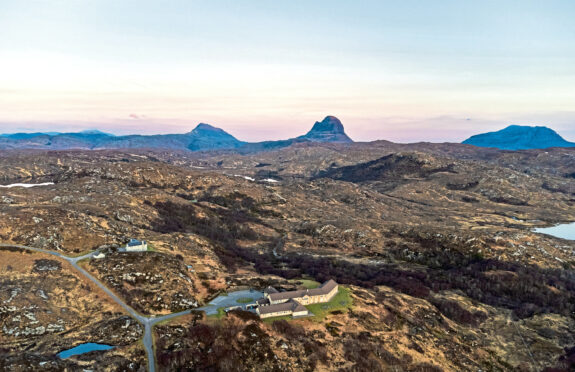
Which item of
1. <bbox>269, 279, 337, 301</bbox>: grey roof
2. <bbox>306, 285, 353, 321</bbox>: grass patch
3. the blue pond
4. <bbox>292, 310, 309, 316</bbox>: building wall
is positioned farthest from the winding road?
<bbox>306, 285, 353, 321</bbox>: grass patch

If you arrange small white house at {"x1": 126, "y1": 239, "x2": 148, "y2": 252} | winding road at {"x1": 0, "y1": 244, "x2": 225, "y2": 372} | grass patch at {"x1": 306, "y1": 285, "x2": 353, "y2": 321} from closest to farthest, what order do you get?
winding road at {"x1": 0, "y1": 244, "x2": 225, "y2": 372} → grass patch at {"x1": 306, "y1": 285, "x2": 353, "y2": 321} → small white house at {"x1": 126, "y1": 239, "x2": 148, "y2": 252}

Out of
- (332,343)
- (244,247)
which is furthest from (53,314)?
(244,247)

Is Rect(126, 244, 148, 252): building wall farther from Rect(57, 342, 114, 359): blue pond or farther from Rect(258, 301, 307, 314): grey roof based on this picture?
Rect(258, 301, 307, 314): grey roof

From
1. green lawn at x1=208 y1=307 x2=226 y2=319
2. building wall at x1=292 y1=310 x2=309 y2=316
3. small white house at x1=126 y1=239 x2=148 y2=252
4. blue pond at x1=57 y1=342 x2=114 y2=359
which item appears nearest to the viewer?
blue pond at x1=57 y1=342 x2=114 y2=359

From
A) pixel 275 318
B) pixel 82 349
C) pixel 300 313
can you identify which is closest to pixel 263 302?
pixel 275 318

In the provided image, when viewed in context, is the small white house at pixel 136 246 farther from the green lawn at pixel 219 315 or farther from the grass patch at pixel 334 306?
the grass patch at pixel 334 306

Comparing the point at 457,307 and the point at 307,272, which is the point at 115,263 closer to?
the point at 307,272
